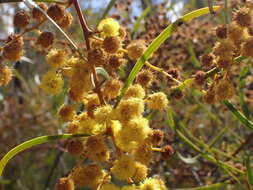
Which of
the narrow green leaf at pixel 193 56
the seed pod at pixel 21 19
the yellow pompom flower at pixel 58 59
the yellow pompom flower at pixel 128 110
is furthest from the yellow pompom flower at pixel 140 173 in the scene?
the narrow green leaf at pixel 193 56

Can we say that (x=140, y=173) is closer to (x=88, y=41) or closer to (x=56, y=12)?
(x=88, y=41)

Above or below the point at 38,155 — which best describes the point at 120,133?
below

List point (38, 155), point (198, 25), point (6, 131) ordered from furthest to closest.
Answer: point (38, 155) < point (6, 131) < point (198, 25)

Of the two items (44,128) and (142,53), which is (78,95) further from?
(44,128)

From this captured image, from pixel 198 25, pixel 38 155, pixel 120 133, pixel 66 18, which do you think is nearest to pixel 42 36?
pixel 66 18

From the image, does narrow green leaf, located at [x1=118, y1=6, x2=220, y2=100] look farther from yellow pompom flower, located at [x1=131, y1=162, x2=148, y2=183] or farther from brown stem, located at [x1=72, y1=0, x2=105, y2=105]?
yellow pompom flower, located at [x1=131, y1=162, x2=148, y2=183]

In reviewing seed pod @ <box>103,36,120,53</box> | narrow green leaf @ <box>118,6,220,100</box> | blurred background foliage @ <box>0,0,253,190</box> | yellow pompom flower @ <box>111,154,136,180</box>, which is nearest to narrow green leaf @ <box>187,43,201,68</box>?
blurred background foliage @ <box>0,0,253,190</box>

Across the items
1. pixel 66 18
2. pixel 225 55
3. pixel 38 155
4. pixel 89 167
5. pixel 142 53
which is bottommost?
pixel 89 167

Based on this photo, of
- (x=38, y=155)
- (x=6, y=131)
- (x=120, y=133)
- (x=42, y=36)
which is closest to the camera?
(x=120, y=133)
